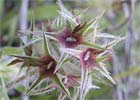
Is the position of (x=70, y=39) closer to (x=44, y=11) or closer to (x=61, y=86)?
(x=61, y=86)

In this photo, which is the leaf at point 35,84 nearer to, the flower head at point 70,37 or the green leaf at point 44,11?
the flower head at point 70,37

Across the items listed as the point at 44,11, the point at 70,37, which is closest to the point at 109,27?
the point at 44,11

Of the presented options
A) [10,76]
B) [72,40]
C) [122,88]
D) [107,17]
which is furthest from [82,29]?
[107,17]

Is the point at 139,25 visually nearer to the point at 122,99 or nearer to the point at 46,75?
the point at 122,99

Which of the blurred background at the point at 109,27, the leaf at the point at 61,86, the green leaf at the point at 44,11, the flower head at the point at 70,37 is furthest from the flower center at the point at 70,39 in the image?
the green leaf at the point at 44,11

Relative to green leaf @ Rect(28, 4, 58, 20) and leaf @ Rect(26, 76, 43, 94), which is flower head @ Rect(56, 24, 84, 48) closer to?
leaf @ Rect(26, 76, 43, 94)

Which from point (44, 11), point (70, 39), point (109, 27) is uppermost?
point (70, 39)

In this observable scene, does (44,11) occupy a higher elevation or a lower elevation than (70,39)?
lower

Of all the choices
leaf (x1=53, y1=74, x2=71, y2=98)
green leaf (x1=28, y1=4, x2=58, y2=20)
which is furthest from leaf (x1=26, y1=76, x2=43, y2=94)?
green leaf (x1=28, y1=4, x2=58, y2=20)
